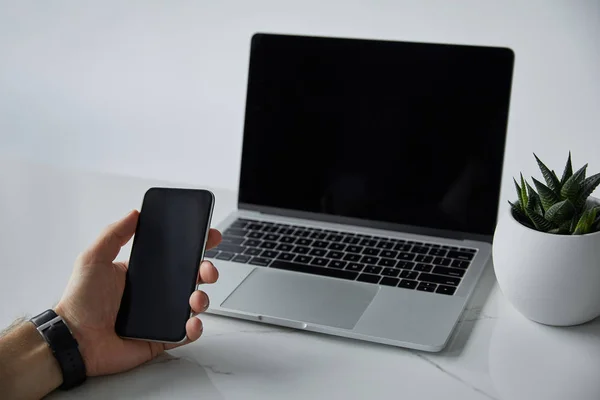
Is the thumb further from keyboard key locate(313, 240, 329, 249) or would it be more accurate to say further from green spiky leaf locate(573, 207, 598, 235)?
green spiky leaf locate(573, 207, 598, 235)

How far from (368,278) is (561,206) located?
27 centimetres

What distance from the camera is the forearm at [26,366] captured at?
79cm

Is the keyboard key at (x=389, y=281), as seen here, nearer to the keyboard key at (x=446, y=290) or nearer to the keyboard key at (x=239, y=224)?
the keyboard key at (x=446, y=290)

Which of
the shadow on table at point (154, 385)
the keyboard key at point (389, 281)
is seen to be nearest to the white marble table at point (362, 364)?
the shadow on table at point (154, 385)

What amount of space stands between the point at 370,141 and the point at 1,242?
1.95ft

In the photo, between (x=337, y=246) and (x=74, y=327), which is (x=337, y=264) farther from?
(x=74, y=327)

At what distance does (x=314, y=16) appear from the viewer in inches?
52.2

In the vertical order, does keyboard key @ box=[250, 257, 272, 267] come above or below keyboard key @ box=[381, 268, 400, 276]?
below

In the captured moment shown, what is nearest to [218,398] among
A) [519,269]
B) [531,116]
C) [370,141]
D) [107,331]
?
[107,331]

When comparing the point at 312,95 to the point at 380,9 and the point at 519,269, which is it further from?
the point at 519,269

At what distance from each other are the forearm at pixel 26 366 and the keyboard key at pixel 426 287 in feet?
1.46

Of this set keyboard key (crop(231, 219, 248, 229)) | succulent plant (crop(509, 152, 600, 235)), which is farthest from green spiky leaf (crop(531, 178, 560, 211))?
keyboard key (crop(231, 219, 248, 229))

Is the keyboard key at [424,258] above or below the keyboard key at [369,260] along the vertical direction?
above

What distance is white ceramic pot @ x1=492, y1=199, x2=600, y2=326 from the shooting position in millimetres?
857
